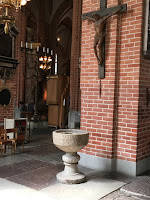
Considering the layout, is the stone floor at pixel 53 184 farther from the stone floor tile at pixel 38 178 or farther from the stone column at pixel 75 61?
the stone column at pixel 75 61

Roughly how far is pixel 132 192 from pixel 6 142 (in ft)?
12.0

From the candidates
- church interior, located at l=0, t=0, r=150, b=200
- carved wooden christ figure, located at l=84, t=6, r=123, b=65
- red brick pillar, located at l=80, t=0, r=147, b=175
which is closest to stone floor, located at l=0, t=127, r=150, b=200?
church interior, located at l=0, t=0, r=150, b=200

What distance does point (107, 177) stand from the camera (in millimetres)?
4742

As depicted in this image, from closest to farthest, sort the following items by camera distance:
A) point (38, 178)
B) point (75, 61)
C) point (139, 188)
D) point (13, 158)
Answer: point (139, 188)
point (38, 178)
point (13, 158)
point (75, 61)

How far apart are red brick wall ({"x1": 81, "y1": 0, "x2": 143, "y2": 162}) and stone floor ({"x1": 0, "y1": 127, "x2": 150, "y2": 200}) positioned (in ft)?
1.98

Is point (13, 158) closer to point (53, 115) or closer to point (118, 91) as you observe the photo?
point (118, 91)

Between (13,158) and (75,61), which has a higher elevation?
(75,61)

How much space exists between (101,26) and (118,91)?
4.45 ft

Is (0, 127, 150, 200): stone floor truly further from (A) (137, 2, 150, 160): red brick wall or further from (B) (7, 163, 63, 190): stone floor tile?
(A) (137, 2, 150, 160): red brick wall

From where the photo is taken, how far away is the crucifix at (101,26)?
16.1ft

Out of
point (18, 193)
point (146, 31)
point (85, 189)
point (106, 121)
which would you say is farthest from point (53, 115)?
point (18, 193)

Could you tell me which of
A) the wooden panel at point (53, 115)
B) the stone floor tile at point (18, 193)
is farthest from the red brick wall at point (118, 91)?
the wooden panel at point (53, 115)

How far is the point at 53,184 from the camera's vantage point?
428cm

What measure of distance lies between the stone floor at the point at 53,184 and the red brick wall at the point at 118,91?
60cm
